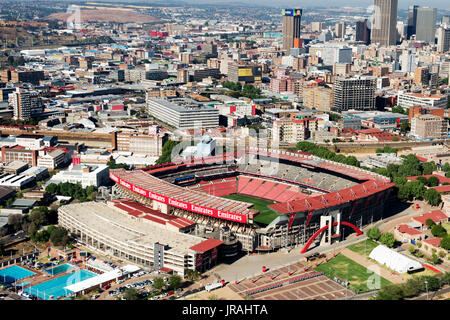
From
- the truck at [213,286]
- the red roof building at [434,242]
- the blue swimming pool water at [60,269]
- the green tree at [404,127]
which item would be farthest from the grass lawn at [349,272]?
the green tree at [404,127]

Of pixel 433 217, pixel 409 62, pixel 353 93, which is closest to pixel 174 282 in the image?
pixel 433 217

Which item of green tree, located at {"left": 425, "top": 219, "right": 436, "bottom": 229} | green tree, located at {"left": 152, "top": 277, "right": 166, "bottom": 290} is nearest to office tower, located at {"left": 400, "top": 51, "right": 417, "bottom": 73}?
green tree, located at {"left": 425, "top": 219, "right": 436, "bottom": 229}

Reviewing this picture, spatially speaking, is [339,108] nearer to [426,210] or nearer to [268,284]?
[426,210]

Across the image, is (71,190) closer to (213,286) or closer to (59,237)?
(59,237)

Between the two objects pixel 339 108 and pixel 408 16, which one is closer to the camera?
pixel 339 108

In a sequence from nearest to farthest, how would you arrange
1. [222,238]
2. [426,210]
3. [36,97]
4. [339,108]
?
[222,238], [426,210], [36,97], [339,108]
